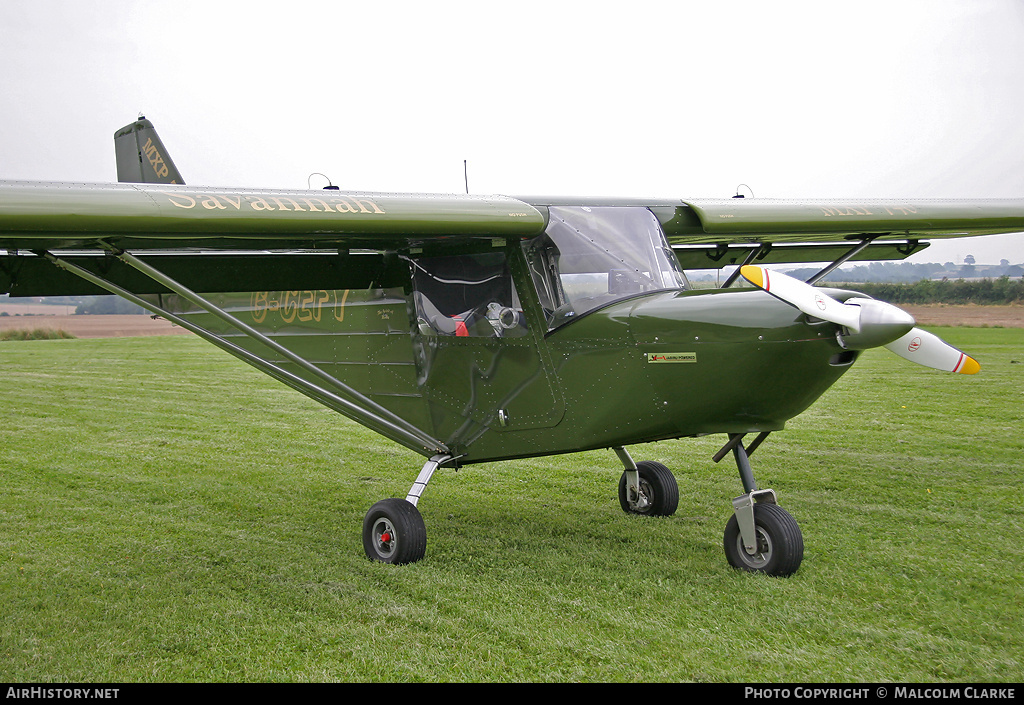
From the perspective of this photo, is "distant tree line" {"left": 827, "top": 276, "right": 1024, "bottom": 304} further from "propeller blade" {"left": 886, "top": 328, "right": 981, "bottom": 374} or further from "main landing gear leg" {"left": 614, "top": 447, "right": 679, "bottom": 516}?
"propeller blade" {"left": 886, "top": 328, "right": 981, "bottom": 374}

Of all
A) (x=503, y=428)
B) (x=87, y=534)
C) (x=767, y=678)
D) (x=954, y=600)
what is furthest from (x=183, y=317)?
(x=954, y=600)

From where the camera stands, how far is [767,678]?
353 centimetres

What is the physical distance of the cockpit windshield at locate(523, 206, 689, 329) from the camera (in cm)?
502

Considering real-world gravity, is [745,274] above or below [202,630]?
above

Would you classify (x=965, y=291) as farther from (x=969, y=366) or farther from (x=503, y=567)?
(x=503, y=567)

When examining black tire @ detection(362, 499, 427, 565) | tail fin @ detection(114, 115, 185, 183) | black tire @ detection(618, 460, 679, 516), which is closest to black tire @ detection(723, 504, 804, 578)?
black tire @ detection(618, 460, 679, 516)

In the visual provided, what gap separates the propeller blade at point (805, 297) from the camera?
4020 mm

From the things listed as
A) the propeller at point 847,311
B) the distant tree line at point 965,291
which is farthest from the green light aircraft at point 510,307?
the distant tree line at point 965,291

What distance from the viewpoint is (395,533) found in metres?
5.38

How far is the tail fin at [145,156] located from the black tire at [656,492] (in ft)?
18.5

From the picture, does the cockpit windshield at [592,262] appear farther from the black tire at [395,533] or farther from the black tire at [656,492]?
the black tire at [656,492]

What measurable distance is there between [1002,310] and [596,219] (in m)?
27.6

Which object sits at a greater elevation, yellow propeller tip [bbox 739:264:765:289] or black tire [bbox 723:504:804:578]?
yellow propeller tip [bbox 739:264:765:289]

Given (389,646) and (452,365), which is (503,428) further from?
(389,646)
